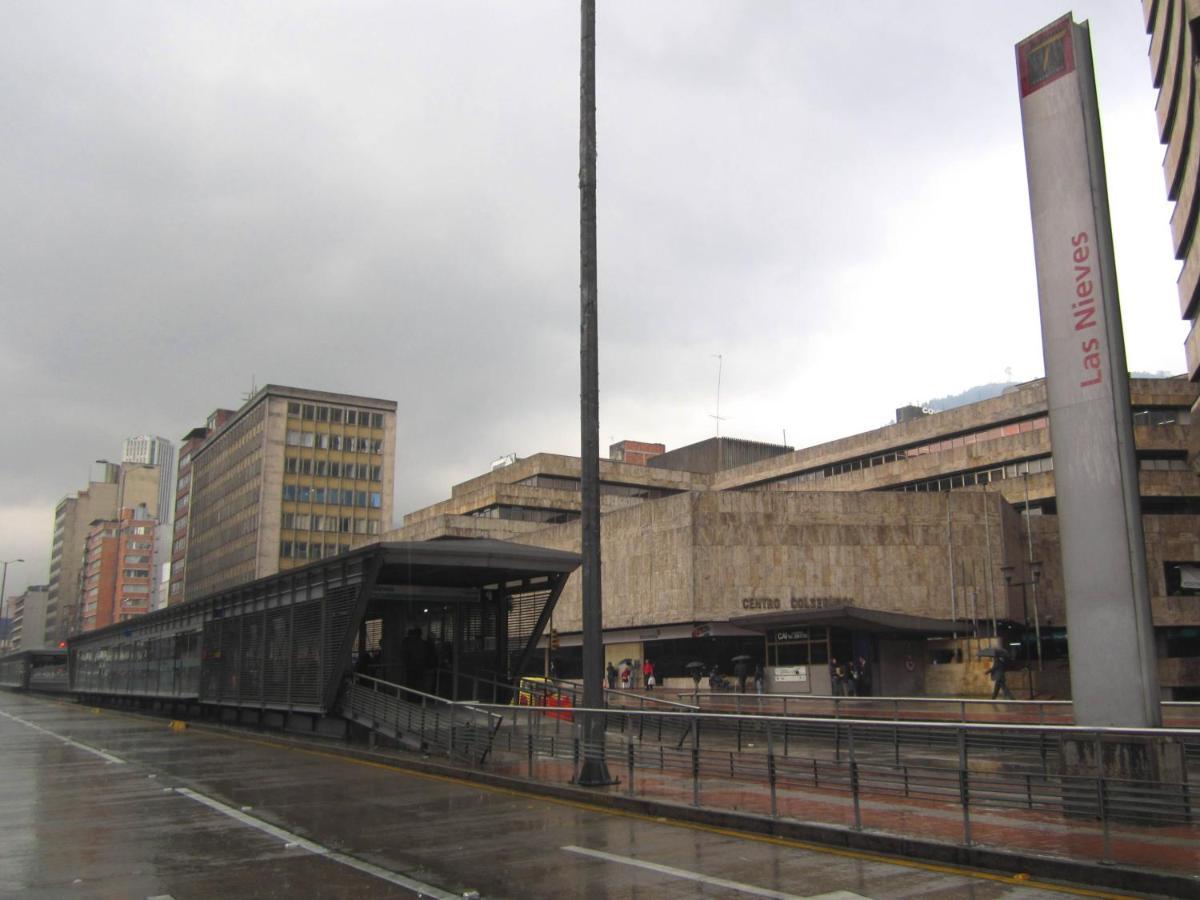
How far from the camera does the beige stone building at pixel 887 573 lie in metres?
38.3

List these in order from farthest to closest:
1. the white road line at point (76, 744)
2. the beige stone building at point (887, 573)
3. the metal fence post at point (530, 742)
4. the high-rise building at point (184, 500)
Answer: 1. the high-rise building at point (184, 500)
2. the beige stone building at point (887, 573)
3. the white road line at point (76, 744)
4. the metal fence post at point (530, 742)

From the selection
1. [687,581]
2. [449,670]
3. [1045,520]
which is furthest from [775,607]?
[449,670]

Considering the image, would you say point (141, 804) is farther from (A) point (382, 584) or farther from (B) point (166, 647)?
(B) point (166, 647)

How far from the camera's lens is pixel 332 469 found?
111 m

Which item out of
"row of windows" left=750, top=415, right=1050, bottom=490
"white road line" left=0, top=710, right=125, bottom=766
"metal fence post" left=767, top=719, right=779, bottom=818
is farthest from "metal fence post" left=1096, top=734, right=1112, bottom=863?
"row of windows" left=750, top=415, right=1050, bottom=490

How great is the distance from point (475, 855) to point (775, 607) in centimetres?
3864

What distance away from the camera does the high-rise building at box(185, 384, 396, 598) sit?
351 feet

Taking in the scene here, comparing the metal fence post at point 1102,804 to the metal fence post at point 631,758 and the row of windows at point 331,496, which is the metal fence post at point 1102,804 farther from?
the row of windows at point 331,496

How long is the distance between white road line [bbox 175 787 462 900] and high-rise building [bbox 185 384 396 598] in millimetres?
95107

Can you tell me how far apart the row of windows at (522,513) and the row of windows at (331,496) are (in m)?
29.1

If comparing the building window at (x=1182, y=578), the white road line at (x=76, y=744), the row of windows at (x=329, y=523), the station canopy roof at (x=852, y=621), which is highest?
the row of windows at (x=329, y=523)

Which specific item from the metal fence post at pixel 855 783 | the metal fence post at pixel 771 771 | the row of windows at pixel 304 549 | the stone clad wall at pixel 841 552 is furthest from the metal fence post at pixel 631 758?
the row of windows at pixel 304 549

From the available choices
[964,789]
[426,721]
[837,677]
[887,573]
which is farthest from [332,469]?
[964,789]

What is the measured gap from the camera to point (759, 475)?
84.9 m
